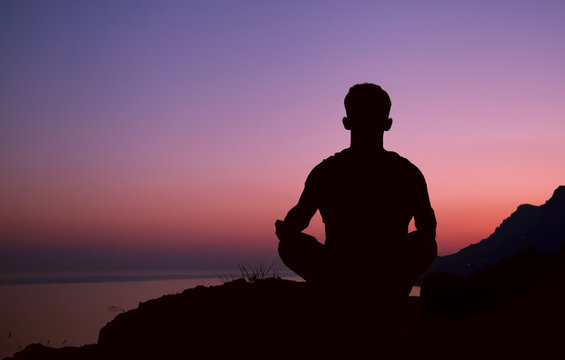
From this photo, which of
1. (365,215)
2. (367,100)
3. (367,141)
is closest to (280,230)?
(365,215)

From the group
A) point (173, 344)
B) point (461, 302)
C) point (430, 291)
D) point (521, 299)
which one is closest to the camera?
point (521, 299)

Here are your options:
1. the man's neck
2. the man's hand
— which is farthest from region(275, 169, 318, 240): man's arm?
the man's neck

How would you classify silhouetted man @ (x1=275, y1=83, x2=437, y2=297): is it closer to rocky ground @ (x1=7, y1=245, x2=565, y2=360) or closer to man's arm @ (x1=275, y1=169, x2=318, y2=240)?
man's arm @ (x1=275, y1=169, x2=318, y2=240)

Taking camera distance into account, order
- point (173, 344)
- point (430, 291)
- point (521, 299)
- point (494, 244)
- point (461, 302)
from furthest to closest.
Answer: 1. point (494, 244)
2. point (430, 291)
3. point (461, 302)
4. point (173, 344)
5. point (521, 299)

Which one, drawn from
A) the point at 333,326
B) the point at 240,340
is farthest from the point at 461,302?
the point at 333,326

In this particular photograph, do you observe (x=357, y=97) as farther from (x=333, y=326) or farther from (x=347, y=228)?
(x=333, y=326)

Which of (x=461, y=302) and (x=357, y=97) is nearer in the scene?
(x=357, y=97)

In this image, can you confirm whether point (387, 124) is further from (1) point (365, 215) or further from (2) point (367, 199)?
(1) point (365, 215)

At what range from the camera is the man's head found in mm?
4984

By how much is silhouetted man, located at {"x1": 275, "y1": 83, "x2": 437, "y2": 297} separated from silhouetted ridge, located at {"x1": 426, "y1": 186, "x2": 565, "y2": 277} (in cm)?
4180

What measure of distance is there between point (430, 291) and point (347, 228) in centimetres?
440

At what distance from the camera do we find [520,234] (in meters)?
82.8

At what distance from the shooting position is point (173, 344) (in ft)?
25.5

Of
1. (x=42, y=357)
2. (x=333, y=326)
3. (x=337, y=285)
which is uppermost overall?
(x=337, y=285)
